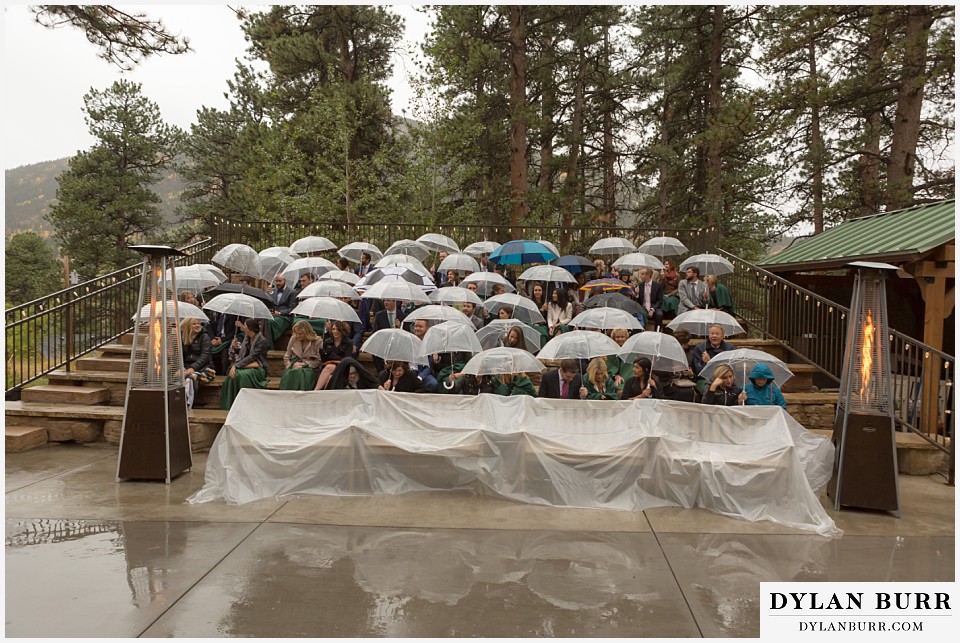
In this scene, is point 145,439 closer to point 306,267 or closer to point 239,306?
point 239,306

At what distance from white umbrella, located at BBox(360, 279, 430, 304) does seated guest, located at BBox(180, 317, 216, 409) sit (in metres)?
2.34

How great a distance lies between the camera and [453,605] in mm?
4469

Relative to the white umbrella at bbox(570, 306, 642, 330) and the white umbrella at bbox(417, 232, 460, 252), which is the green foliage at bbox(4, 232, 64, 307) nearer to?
the white umbrella at bbox(417, 232, 460, 252)

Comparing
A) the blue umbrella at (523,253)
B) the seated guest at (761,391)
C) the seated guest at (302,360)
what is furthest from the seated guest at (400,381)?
the blue umbrella at (523,253)

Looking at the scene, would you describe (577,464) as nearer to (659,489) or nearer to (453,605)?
(659,489)

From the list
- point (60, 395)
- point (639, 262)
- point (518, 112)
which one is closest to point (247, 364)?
point (60, 395)

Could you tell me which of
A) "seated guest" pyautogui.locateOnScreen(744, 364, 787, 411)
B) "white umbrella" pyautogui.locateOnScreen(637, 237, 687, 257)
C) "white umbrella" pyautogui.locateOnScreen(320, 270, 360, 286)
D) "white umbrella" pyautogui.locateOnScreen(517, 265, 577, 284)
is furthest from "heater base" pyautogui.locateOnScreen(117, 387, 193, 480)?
"white umbrella" pyautogui.locateOnScreen(637, 237, 687, 257)

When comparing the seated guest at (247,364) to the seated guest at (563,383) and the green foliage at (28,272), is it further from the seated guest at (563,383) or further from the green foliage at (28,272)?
the green foliage at (28,272)

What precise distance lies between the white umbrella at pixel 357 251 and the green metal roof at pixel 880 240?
8.35 m

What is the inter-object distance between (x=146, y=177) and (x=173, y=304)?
120ft

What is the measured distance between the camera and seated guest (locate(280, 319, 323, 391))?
30.0 feet

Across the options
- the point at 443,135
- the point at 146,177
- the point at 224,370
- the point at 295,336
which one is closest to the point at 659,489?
the point at 295,336

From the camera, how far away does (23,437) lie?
8672mm

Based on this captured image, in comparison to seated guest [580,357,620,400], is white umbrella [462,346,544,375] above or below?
above
